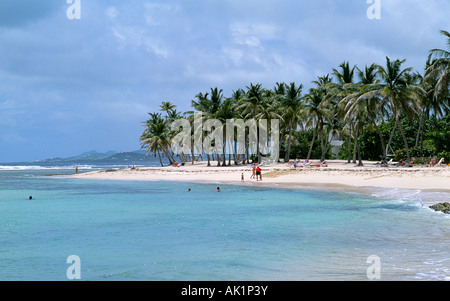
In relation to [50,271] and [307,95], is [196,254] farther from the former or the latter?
[307,95]

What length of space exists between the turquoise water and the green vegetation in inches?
803

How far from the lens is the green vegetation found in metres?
38.2

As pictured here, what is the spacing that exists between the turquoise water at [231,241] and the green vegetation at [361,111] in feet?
66.9

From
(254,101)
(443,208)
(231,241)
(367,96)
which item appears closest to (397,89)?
(367,96)

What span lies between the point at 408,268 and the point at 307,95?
4304 cm

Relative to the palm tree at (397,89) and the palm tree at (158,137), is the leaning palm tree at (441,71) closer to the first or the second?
the palm tree at (397,89)

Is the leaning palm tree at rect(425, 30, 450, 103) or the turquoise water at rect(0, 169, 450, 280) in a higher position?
the leaning palm tree at rect(425, 30, 450, 103)

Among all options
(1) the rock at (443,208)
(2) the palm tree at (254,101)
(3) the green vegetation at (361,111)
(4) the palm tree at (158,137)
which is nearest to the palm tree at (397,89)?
(3) the green vegetation at (361,111)

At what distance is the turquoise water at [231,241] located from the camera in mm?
7996

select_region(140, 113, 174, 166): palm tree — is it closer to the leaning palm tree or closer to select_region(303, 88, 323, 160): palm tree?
select_region(303, 88, 323, 160): palm tree

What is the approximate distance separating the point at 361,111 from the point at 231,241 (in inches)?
1340

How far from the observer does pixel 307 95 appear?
4931cm

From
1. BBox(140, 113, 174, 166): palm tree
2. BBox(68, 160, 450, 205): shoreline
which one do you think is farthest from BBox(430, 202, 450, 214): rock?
BBox(140, 113, 174, 166): palm tree
